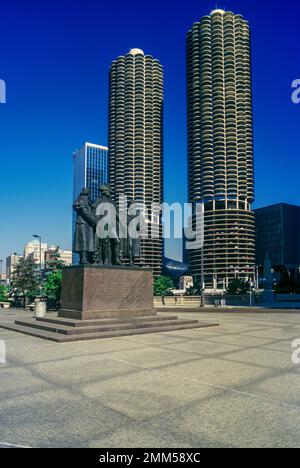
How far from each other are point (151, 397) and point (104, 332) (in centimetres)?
789

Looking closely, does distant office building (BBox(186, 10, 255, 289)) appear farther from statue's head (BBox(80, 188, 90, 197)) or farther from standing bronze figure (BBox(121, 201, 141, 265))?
statue's head (BBox(80, 188, 90, 197))

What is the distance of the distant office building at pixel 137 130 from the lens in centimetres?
14412

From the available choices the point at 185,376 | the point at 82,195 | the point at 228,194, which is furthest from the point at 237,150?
the point at 185,376

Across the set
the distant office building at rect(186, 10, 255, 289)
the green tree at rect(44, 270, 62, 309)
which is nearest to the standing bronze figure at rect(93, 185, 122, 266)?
the green tree at rect(44, 270, 62, 309)

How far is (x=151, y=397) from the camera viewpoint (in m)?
5.72

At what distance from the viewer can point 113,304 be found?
15602 mm

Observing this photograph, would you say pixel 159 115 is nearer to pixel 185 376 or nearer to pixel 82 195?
pixel 82 195

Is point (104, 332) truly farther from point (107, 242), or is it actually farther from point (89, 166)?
point (89, 166)

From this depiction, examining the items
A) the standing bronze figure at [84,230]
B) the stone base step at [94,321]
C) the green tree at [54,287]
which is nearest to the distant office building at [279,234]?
the green tree at [54,287]

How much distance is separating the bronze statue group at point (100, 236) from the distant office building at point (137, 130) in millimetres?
114531

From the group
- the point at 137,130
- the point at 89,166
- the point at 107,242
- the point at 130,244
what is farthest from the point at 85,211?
the point at 89,166

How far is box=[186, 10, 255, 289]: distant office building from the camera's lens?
5531 inches

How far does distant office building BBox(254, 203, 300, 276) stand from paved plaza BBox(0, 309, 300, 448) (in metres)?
158

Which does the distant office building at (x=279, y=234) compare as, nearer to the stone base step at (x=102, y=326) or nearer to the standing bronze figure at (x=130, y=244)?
the standing bronze figure at (x=130, y=244)
